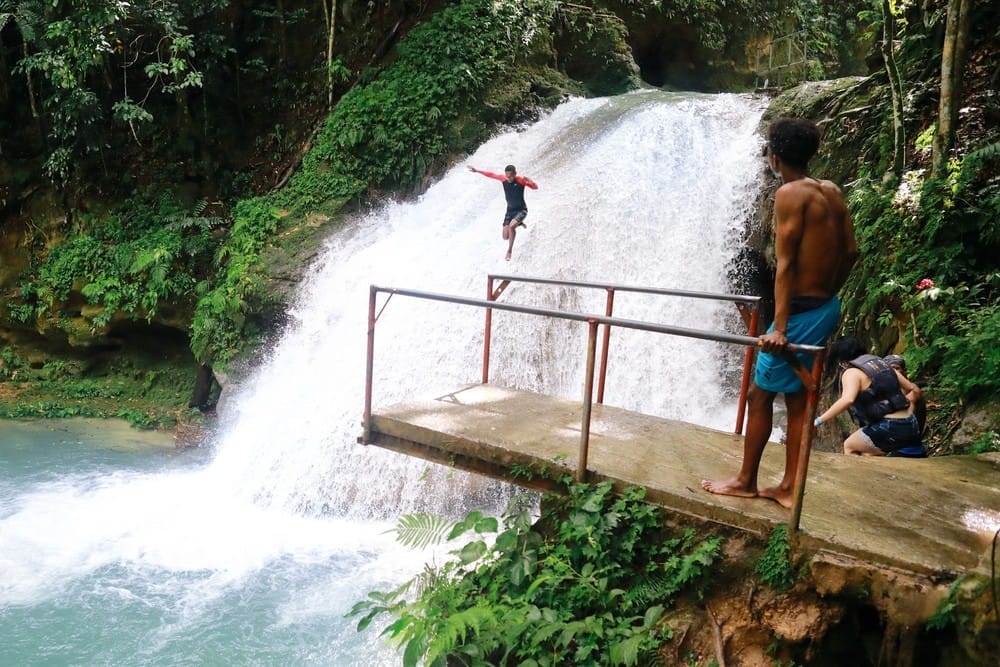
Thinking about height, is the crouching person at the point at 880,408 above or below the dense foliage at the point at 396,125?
below

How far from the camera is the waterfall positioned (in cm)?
773

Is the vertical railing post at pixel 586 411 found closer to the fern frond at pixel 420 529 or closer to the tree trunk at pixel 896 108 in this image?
the fern frond at pixel 420 529

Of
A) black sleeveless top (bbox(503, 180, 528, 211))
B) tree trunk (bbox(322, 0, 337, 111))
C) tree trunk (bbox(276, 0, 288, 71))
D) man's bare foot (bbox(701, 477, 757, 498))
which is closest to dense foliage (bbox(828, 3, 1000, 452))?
man's bare foot (bbox(701, 477, 757, 498))

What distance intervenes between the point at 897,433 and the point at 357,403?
5434 mm

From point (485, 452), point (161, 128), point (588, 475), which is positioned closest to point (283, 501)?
point (485, 452)

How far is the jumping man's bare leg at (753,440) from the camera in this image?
3.26 metres

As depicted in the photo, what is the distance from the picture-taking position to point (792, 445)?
10.5 ft

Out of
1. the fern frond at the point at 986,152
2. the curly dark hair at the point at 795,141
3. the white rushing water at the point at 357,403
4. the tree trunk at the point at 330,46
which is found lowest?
the white rushing water at the point at 357,403

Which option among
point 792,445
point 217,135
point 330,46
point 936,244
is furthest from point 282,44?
point 792,445

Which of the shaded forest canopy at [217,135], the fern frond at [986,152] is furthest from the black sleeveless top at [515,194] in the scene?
the fern frond at [986,152]

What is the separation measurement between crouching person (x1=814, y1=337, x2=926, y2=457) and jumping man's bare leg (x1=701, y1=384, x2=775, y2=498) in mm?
1554

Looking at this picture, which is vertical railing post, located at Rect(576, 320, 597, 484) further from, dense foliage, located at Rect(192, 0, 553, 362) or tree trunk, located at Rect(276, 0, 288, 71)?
tree trunk, located at Rect(276, 0, 288, 71)

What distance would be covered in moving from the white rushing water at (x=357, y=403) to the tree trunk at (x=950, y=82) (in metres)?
2.67

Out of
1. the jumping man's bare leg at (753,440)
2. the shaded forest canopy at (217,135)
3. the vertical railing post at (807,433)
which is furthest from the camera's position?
the shaded forest canopy at (217,135)
